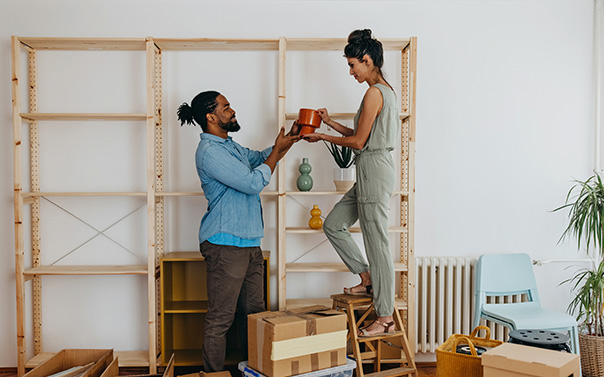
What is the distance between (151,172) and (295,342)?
133 cm

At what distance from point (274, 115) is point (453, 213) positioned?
1.36 m

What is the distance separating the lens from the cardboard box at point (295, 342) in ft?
7.78

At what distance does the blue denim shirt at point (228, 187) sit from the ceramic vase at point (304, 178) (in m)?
0.39

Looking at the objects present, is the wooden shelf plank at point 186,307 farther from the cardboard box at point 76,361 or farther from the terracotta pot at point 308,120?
the terracotta pot at point 308,120

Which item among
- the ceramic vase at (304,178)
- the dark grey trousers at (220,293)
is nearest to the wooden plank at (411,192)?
the ceramic vase at (304,178)

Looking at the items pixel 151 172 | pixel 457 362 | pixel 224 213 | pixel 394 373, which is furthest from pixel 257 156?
pixel 457 362

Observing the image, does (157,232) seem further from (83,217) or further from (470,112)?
(470,112)

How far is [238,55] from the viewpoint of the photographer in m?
3.31

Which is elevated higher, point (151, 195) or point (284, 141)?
point (284, 141)

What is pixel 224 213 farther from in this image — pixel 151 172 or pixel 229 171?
pixel 151 172

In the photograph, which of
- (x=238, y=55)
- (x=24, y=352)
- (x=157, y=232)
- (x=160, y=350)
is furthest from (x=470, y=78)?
(x=24, y=352)

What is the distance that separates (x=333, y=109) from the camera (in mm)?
3320

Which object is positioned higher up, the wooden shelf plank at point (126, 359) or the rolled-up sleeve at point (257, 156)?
the rolled-up sleeve at point (257, 156)

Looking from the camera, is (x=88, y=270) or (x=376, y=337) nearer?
(x=376, y=337)
